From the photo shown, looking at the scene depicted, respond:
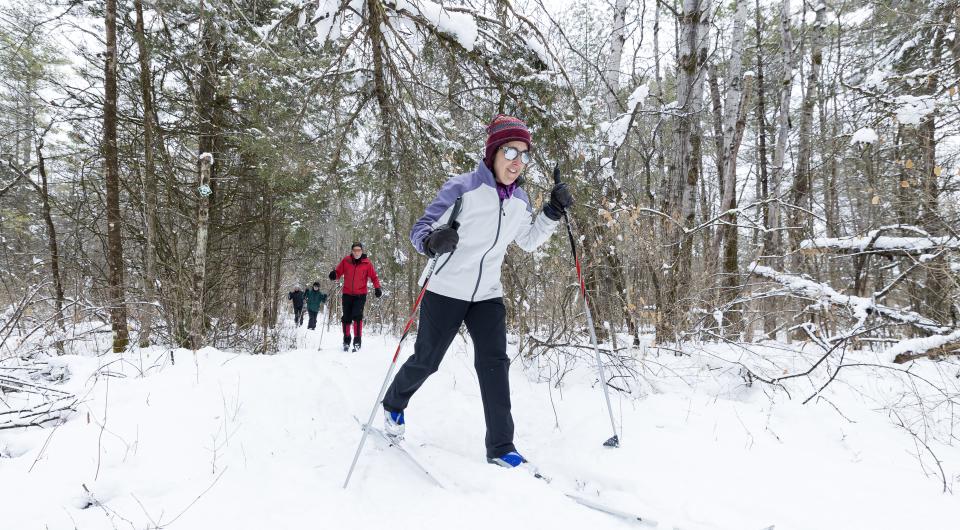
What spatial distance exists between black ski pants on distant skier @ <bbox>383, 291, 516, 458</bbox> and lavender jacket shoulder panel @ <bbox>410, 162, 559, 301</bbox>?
85 mm

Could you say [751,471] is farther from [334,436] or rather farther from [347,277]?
[347,277]

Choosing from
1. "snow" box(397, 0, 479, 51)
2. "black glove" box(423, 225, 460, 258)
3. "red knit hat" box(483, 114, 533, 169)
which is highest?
"snow" box(397, 0, 479, 51)

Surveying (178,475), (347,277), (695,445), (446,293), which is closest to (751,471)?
(695,445)

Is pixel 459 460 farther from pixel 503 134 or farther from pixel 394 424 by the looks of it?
pixel 503 134

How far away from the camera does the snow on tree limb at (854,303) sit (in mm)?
3664

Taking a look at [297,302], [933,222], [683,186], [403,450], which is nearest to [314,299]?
[297,302]

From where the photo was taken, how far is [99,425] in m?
2.46

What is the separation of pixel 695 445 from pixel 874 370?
2079 millimetres

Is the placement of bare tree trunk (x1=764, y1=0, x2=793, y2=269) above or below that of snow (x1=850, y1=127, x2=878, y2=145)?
above

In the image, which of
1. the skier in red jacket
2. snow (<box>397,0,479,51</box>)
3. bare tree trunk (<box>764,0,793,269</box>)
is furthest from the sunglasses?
bare tree trunk (<box>764,0,793,269</box>)

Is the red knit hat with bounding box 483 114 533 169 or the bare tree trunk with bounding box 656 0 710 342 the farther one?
the bare tree trunk with bounding box 656 0 710 342

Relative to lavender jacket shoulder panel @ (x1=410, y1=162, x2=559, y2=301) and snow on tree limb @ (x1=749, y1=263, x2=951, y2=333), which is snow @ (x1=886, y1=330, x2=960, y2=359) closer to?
snow on tree limb @ (x1=749, y1=263, x2=951, y2=333)

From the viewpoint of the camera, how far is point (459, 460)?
2621 millimetres

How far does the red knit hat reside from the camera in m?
2.67
